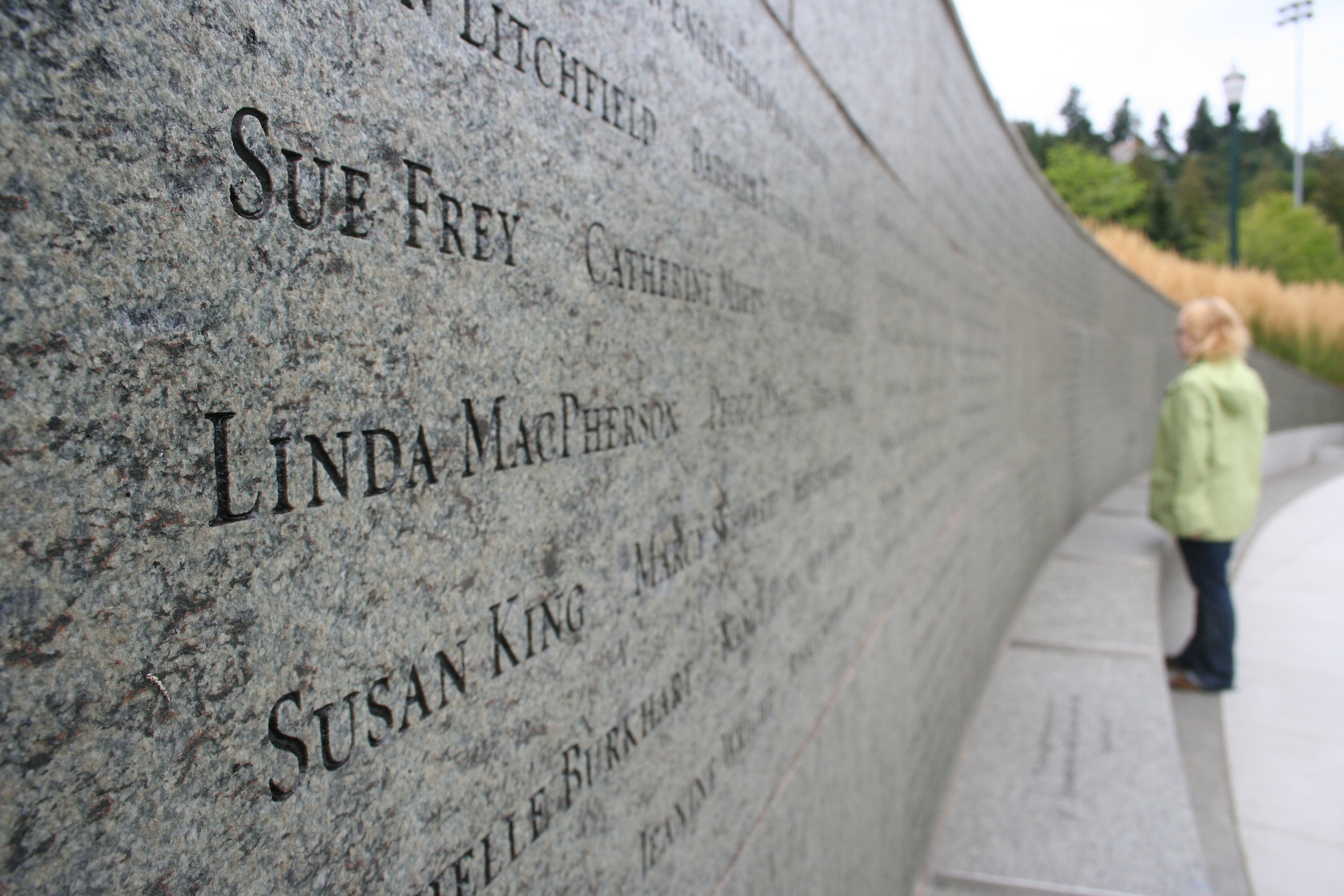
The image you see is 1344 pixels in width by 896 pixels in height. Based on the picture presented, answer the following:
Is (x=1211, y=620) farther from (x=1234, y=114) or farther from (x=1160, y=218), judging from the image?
(x=1160, y=218)

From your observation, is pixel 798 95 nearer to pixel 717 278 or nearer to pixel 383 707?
pixel 717 278

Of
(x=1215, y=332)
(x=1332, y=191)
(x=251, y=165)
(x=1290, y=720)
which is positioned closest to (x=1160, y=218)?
(x=1332, y=191)

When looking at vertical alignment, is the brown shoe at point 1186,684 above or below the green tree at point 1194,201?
below

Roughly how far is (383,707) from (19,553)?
0.38 m

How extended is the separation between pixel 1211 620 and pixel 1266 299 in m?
16.9


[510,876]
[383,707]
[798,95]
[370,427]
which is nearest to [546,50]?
[370,427]

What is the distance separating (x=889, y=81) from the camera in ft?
10.5

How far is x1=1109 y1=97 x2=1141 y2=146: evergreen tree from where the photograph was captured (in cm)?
10988

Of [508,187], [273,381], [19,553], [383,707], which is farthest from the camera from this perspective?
[508,187]

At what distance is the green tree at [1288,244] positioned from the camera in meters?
36.1

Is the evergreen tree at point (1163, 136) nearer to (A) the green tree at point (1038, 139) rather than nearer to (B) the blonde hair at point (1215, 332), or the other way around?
(A) the green tree at point (1038, 139)

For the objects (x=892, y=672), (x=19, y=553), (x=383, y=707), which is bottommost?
(x=892, y=672)

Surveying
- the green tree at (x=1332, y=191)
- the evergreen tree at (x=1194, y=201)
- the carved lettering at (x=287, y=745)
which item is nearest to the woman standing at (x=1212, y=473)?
the carved lettering at (x=287, y=745)

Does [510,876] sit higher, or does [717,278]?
[717,278]
